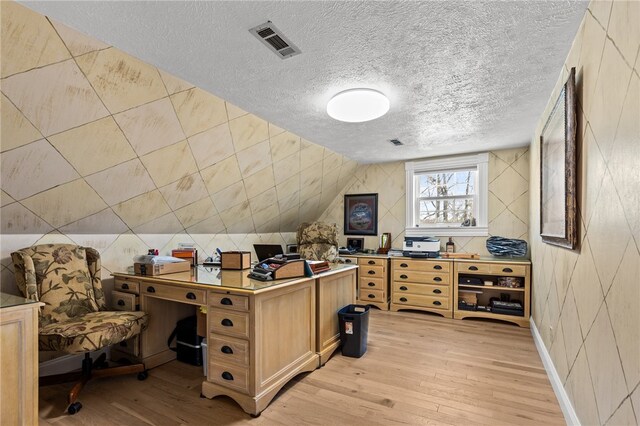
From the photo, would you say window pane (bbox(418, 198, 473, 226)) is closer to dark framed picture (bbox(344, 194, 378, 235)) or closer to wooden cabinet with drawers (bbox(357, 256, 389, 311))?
dark framed picture (bbox(344, 194, 378, 235))

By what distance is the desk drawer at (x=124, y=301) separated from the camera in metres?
2.60

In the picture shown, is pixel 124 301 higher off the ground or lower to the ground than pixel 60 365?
higher

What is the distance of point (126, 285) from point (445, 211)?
13.9 feet

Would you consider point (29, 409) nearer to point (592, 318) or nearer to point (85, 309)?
point (85, 309)

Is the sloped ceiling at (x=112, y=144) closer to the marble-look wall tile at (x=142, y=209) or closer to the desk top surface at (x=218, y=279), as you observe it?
the marble-look wall tile at (x=142, y=209)

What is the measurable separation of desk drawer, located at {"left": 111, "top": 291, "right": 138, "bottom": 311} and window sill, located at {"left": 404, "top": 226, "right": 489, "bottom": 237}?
3.81m

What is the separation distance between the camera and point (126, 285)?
8.83ft

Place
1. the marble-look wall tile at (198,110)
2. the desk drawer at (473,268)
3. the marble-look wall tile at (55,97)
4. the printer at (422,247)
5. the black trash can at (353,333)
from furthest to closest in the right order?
the printer at (422,247) → the desk drawer at (473,268) → the black trash can at (353,333) → the marble-look wall tile at (198,110) → the marble-look wall tile at (55,97)

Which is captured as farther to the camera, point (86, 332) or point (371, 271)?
point (371, 271)

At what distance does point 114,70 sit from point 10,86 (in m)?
0.50

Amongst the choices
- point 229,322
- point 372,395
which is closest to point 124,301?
point 229,322

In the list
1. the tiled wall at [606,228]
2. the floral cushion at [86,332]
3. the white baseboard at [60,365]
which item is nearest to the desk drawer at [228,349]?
the floral cushion at [86,332]

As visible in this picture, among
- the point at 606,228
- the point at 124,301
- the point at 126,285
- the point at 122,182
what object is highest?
the point at 122,182

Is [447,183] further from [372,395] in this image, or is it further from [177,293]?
[177,293]
